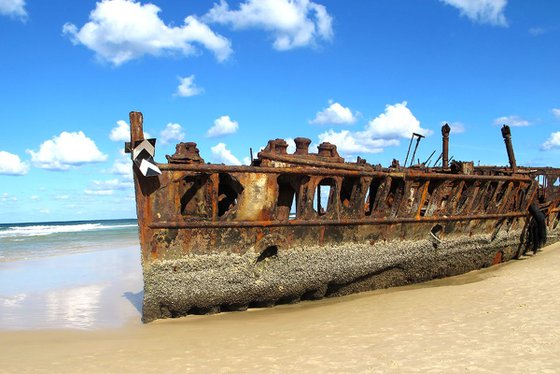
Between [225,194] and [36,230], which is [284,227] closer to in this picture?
[225,194]

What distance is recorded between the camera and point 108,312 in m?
7.76

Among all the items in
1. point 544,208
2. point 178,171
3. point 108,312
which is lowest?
point 108,312

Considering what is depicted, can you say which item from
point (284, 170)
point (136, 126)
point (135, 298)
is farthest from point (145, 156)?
point (135, 298)

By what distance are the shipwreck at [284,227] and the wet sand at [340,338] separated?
43 cm

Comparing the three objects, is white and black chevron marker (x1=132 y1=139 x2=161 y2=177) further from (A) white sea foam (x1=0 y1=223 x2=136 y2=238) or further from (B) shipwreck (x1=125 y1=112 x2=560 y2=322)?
(A) white sea foam (x1=0 y1=223 x2=136 y2=238)

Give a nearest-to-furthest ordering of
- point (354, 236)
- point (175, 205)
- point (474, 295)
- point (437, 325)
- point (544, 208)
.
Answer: point (437, 325), point (175, 205), point (474, 295), point (354, 236), point (544, 208)

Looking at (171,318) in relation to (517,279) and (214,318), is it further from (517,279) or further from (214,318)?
(517,279)

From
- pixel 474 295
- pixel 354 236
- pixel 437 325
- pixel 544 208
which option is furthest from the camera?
pixel 544 208

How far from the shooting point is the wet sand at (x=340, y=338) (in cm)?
427

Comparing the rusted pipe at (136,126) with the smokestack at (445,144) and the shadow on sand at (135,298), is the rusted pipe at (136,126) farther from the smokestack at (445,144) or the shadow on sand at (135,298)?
the smokestack at (445,144)

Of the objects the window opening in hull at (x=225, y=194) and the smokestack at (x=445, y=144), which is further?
the smokestack at (x=445, y=144)

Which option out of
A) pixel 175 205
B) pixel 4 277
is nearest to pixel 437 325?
pixel 175 205

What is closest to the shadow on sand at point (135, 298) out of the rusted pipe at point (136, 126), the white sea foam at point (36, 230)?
the rusted pipe at point (136, 126)

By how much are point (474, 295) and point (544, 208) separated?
662 centimetres
